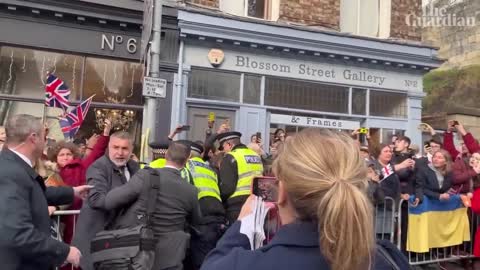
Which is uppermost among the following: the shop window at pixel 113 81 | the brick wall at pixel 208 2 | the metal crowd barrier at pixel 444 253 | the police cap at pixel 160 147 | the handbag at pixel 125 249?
the brick wall at pixel 208 2

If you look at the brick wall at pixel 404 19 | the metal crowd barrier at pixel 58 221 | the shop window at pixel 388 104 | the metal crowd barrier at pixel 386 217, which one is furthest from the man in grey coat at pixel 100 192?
the brick wall at pixel 404 19

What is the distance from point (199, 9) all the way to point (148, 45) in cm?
296

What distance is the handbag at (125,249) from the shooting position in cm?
391

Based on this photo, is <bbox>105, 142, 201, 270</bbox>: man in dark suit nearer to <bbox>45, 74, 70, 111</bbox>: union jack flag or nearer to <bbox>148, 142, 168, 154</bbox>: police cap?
<bbox>148, 142, 168, 154</bbox>: police cap

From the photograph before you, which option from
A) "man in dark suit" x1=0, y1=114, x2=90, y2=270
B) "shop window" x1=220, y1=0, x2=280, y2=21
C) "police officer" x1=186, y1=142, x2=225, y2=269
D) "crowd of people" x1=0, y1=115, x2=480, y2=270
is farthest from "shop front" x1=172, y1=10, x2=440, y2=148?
"man in dark suit" x1=0, y1=114, x2=90, y2=270

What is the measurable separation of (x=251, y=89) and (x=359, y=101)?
316cm

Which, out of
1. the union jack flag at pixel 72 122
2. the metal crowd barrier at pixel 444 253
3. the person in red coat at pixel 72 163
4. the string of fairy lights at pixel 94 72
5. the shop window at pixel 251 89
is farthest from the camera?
the shop window at pixel 251 89

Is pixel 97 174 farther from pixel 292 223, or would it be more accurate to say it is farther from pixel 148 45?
pixel 148 45

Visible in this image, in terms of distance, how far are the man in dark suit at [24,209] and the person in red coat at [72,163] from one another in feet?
5.93

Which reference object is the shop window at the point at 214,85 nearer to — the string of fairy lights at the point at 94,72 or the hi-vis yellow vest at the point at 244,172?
the string of fairy lights at the point at 94,72

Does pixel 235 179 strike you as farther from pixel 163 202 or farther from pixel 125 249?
pixel 125 249

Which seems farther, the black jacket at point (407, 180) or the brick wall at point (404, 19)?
the brick wall at point (404, 19)

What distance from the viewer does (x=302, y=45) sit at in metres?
11.9

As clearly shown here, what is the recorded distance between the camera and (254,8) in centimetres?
1221
